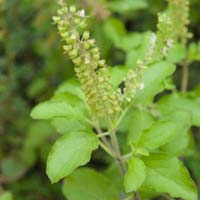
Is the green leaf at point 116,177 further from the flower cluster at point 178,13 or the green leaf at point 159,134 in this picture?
the flower cluster at point 178,13

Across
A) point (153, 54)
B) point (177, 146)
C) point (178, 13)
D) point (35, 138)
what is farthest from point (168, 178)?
point (35, 138)

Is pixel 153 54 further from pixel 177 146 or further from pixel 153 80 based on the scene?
pixel 177 146

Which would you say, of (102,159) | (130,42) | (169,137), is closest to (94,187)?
(169,137)

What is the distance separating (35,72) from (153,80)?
1.53 meters

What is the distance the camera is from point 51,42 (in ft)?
8.83

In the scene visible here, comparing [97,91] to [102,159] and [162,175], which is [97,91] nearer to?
[162,175]

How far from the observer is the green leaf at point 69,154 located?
1.33 m

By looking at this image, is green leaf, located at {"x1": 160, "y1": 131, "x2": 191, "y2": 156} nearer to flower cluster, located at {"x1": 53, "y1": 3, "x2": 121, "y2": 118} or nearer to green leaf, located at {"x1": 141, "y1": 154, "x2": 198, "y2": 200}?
green leaf, located at {"x1": 141, "y1": 154, "x2": 198, "y2": 200}

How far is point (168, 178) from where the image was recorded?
138cm

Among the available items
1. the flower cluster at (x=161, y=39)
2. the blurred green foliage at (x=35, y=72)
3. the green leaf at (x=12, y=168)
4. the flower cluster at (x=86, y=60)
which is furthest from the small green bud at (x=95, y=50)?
the green leaf at (x=12, y=168)

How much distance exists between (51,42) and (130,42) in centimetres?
72

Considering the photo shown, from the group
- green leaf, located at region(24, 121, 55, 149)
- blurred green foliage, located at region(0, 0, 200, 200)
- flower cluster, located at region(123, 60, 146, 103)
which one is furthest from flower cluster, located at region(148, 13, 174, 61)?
green leaf, located at region(24, 121, 55, 149)

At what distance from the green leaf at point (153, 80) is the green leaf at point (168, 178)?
0.71ft

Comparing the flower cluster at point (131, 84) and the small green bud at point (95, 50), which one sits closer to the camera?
the small green bud at point (95, 50)
